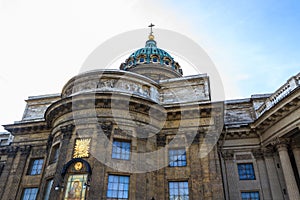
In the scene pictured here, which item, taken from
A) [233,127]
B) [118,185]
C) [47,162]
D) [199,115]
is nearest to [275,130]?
[233,127]

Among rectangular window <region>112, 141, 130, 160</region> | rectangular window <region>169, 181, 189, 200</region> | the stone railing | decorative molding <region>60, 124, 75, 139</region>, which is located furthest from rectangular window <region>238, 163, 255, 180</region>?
decorative molding <region>60, 124, 75, 139</region>

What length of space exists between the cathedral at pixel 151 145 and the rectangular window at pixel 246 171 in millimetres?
75

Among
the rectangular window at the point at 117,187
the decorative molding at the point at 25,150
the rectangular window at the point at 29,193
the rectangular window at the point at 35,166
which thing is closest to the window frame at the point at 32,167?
the rectangular window at the point at 35,166

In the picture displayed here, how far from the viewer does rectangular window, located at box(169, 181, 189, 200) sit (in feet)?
50.2

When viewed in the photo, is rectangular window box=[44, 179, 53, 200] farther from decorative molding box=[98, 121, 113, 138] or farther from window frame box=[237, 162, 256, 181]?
window frame box=[237, 162, 256, 181]

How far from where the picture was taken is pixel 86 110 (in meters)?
16.8

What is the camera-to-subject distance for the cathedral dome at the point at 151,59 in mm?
32978

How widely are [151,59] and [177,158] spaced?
19.3 m

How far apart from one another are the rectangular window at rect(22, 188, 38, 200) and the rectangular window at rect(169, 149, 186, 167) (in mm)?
10430

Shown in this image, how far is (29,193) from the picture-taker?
18266 mm

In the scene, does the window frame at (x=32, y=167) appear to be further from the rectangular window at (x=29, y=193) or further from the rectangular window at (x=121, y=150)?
the rectangular window at (x=121, y=150)

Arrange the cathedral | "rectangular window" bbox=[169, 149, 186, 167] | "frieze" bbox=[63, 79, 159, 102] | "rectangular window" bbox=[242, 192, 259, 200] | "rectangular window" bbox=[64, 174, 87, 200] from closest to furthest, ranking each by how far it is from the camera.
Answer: "rectangular window" bbox=[64, 174, 87, 200] → the cathedral → "rectangular window" bbox=[169, 149, 186, 167] → "frieze" bbox=[63, 79, 159, 102] → "rectangular window" bbox=[242, 192, 259, 200]

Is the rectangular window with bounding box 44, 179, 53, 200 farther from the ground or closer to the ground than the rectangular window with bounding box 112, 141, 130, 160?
closer to the ground

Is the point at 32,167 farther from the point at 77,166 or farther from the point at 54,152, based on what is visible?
the point at 77,166
